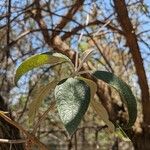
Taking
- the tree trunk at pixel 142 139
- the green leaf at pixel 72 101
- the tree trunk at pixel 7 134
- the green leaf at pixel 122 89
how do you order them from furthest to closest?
the tree trunk at pixel 142 139
the tree trunk at pixel 7 134
the green leaf at pixel 122 89
the green leaf at pixel 72 101

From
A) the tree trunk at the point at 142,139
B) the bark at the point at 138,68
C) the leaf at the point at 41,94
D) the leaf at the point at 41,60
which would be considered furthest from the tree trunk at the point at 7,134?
the tree trunk at the point at 142,139

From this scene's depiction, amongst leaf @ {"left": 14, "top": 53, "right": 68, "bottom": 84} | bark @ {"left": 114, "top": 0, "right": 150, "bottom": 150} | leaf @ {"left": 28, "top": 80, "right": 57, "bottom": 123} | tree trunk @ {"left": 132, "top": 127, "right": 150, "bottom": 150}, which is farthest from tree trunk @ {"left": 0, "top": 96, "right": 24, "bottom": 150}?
tree trunk @ {"left": 132, "top": 127, "right": 150, "bottom": 150}

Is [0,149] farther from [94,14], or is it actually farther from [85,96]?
[94,14]

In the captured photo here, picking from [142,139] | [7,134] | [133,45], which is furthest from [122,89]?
[142,139]

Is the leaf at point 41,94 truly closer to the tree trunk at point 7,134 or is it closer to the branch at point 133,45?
the tree trunk at point 7,134

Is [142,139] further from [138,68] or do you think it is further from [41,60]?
[41,60]

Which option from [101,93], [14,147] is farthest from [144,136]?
[14,147]
